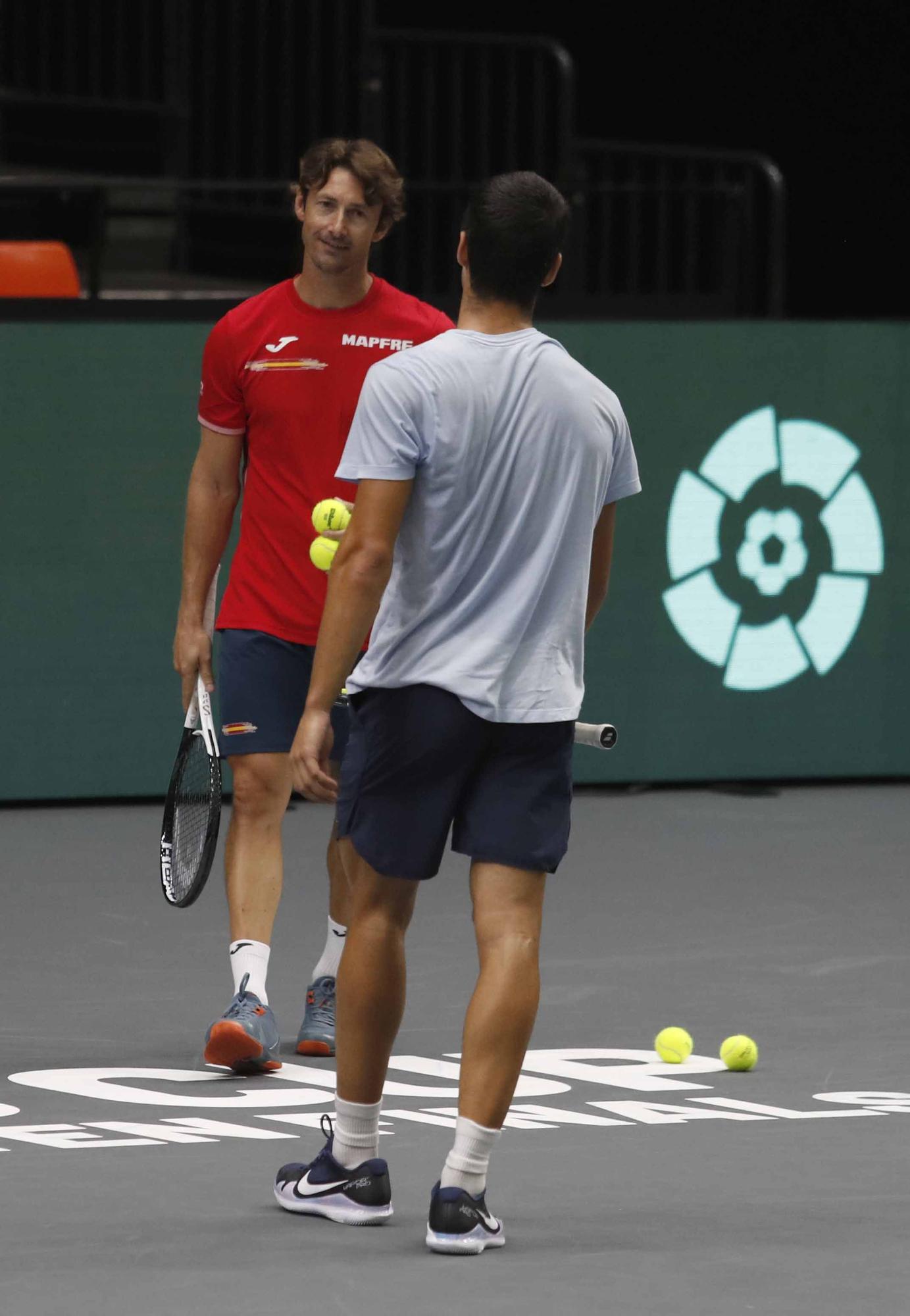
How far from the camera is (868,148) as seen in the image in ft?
48.4

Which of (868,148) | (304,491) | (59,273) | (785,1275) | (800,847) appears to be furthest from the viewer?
(868,148)

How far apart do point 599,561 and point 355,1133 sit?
114cm

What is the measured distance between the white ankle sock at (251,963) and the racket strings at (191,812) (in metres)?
0.20

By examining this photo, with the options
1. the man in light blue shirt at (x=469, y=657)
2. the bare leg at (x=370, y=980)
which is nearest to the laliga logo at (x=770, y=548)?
the man in light blue shirt at (x=469, y=657)

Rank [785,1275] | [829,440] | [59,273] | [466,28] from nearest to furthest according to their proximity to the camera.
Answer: [785,1275] → [829,440] → [59,273] → [466,28]

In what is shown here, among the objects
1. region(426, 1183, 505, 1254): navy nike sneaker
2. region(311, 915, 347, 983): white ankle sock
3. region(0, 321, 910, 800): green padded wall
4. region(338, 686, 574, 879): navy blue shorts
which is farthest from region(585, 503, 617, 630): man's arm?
region(0, 321, 910, 800): green padded wall

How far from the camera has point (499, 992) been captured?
4.80 meters

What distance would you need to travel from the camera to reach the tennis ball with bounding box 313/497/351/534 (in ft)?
20.9

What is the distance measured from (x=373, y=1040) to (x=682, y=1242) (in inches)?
25.4

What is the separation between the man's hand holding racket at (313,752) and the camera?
4844mm

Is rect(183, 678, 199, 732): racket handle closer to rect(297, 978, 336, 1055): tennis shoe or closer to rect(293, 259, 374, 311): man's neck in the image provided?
rect(297, 978, 336, 1055): tennis shoe

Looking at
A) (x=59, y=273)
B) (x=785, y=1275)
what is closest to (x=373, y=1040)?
(x=785, y=1275)

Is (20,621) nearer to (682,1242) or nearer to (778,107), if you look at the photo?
(682,1242)

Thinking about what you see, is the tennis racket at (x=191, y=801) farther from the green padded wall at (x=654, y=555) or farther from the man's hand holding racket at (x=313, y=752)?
the green padded wall at (x=654, y=555)
